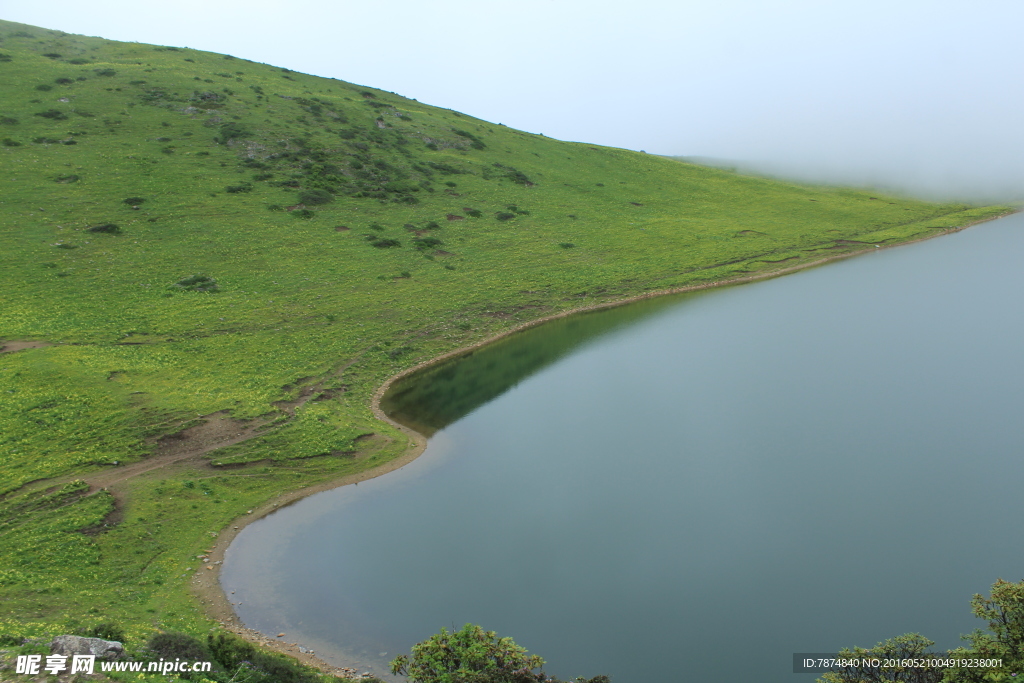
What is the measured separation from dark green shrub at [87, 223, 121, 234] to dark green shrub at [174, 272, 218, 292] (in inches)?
397

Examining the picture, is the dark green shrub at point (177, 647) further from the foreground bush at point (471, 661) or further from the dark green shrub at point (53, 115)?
the dark green shrub at point (53, 115)

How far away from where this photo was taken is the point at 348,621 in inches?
853

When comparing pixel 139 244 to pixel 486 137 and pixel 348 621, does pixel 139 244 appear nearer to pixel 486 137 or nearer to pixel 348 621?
pixel 348 621

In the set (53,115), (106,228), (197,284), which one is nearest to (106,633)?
(197,284)

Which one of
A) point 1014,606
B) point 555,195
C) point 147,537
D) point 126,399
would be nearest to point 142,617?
point 147,537

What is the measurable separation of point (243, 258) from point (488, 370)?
23.8 metres

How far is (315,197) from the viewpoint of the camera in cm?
6675

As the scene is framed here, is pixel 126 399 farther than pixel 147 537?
Yes

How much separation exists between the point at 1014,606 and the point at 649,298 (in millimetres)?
46116

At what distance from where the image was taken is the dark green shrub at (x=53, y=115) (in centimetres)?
6812

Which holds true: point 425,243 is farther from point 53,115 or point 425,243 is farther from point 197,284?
point 53,115

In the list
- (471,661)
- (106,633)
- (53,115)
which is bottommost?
(471,661)

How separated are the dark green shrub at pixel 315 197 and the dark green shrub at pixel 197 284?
17.6 meters

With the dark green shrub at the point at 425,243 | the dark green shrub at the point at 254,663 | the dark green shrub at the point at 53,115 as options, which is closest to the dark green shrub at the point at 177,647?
the dark green shrub at the point at 254,663
